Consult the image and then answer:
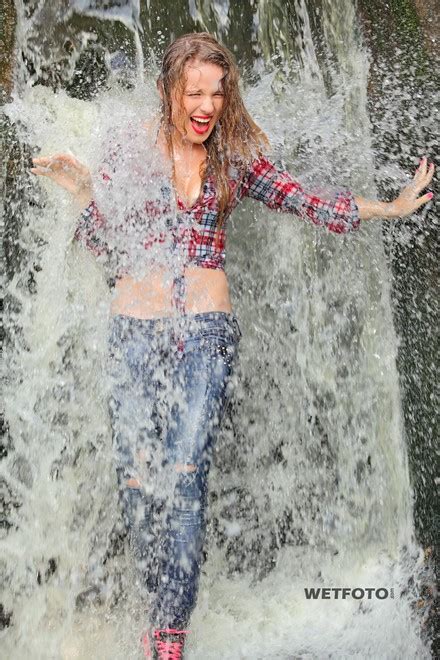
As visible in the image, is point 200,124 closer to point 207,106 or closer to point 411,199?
point 207,106

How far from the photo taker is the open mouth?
276cm

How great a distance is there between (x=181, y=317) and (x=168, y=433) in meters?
0.39

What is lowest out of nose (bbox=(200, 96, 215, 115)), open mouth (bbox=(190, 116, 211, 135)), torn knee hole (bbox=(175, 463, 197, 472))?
torn knee hole (bbox=(175, 463, 197, 472))

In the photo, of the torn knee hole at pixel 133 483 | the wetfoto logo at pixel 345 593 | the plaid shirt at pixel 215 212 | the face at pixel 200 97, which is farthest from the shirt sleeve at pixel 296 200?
the wetfoto logo at pixel 345 593

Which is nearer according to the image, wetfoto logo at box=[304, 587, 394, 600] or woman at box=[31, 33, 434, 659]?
woman at box=[31, 33, 434, 659]

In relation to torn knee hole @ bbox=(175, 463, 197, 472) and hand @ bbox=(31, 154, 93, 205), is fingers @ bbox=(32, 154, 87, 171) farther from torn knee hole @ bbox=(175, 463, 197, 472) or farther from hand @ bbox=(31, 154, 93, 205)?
torn knee hole @ bbox=(175, 463, 197, 472)

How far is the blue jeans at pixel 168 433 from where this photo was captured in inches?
104

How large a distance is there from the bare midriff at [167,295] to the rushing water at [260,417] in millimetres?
680

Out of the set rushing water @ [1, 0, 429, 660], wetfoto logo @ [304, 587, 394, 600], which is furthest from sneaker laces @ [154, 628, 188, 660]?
wetfoto logo @ [304, 587, 394, 600]

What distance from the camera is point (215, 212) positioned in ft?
9.25

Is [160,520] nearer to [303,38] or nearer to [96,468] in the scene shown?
[96,468]

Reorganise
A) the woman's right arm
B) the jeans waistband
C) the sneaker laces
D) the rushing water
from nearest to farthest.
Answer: the sneaker laces
the jeans waistband
the woman's right arm
the rushing water

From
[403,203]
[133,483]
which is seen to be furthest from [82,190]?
[403,203]

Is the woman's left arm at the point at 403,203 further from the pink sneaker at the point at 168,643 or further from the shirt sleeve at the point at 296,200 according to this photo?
the pink sneaker at the point at 168,643
